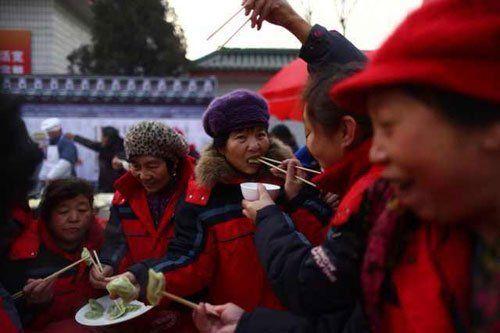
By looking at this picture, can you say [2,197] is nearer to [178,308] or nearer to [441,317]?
[441,317]

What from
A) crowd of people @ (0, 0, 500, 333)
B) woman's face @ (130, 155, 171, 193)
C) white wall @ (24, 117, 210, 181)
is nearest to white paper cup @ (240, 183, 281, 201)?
crowd of people @ (0, 0, 500, 333)

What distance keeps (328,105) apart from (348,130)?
0.28 ft

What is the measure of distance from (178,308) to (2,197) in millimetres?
1305

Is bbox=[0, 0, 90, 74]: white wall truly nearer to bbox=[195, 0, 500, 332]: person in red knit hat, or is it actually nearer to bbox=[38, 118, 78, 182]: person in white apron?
bbox=[38, 118, 78, 182]: person in white apron

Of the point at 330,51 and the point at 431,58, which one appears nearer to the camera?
the point at 431,58

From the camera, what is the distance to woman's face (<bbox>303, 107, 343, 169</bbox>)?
51.9 inches

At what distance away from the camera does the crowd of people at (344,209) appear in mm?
764

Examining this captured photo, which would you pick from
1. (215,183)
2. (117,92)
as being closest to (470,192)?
(215,183)

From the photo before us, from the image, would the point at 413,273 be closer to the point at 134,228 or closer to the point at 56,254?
the point at 134,228

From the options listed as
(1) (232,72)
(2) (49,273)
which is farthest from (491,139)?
(1) (232,72)

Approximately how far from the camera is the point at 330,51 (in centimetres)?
175

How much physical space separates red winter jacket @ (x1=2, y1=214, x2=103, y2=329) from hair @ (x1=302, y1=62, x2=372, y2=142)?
1539mm

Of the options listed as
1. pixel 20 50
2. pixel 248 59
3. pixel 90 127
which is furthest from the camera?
pixel 248 59

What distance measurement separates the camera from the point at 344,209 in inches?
42.0
